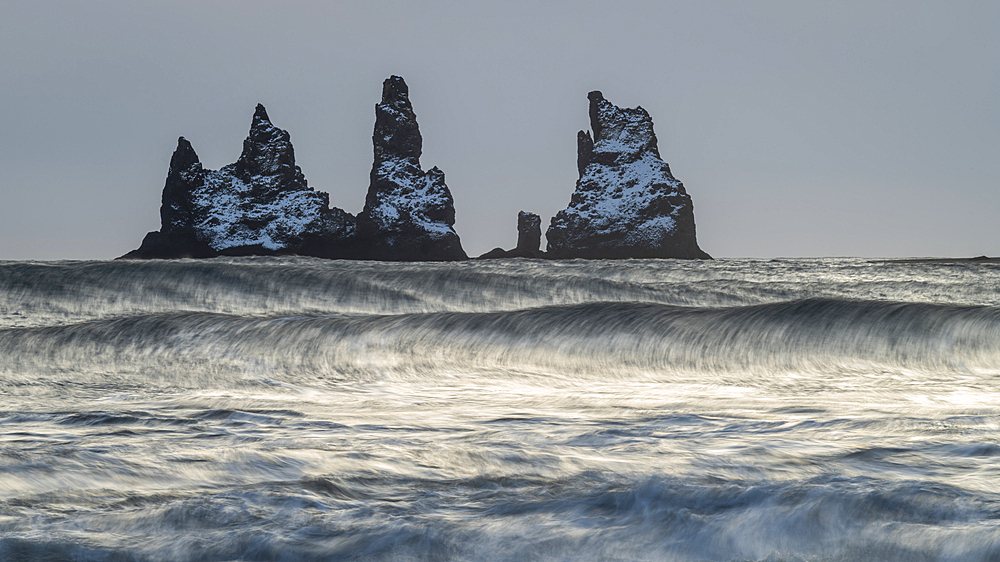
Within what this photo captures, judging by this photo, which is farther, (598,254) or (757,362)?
(598,254)

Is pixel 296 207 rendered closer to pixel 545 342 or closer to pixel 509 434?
pixel 545 342

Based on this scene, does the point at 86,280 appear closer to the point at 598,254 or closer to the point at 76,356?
the point at 76,356

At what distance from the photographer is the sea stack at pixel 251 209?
117 metres

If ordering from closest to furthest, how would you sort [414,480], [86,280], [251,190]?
[414,480] → [86,280] → [251,190]

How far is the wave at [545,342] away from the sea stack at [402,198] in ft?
360

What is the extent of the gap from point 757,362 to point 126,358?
15.3 feet

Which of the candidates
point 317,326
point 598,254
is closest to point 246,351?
point 317,326

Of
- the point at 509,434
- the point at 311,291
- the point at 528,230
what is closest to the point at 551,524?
the point at 509,434

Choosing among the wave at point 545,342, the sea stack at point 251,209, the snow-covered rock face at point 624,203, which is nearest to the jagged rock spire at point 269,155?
the sea stack at point 251,209

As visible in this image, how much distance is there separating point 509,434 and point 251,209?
12327cm

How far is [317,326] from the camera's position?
6.13 metres

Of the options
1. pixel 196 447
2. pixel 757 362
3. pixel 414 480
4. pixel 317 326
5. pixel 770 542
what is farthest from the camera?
pixel 317 326

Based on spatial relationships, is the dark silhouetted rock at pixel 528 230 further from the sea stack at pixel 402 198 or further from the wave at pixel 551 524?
the wave at pixel 551 524

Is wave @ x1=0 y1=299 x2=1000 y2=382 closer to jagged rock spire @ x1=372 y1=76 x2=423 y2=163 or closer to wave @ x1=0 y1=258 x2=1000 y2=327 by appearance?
wave @ x1=0 y1=258 x2=1000 y2=327
